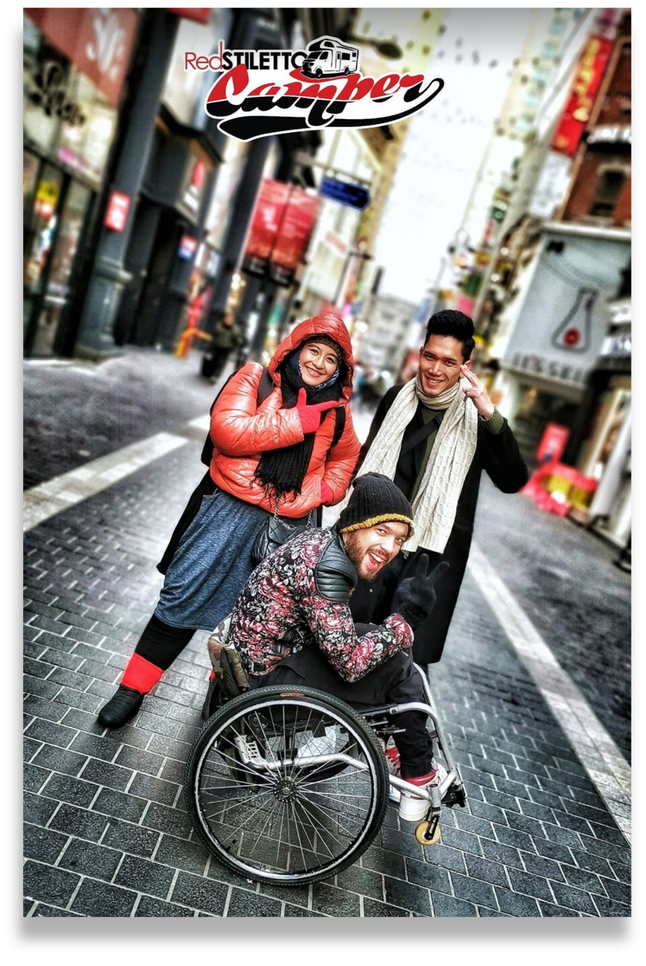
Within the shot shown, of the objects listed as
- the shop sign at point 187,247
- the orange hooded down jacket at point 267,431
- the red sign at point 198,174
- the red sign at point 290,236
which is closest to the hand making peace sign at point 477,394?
the orange hooded down jacket at point 267,431

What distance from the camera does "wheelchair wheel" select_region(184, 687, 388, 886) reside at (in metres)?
2.55

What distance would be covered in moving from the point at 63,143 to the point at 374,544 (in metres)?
10.3

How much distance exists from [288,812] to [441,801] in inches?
26.3

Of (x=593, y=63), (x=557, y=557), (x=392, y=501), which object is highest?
(x=593, y=63)

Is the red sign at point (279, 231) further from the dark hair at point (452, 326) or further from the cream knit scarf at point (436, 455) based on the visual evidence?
the dark hair at point (452, 326)

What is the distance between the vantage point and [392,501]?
260 centimetres

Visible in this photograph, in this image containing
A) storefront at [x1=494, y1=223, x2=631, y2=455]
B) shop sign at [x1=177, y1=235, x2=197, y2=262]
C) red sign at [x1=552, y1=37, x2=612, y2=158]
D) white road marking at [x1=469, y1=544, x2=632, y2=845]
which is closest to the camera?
white road marking at [x1=469, y1=544, x2=632, y2=845]

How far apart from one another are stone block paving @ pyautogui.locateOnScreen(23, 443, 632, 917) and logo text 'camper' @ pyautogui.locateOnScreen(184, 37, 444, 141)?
2631 millimetres

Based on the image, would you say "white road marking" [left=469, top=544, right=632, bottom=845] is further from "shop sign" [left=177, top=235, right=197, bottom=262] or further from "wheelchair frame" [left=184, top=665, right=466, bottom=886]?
"shop sign" [left=177, top=235, right=197, bottom=262]

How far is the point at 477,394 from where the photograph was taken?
302cm

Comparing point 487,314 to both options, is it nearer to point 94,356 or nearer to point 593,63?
point 593,63

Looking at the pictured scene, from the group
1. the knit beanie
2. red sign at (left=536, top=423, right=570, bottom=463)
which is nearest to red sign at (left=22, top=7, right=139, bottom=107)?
the knit beanie

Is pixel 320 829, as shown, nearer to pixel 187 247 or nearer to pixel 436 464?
pixel 436 464

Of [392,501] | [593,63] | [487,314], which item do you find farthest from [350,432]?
[487,314]
